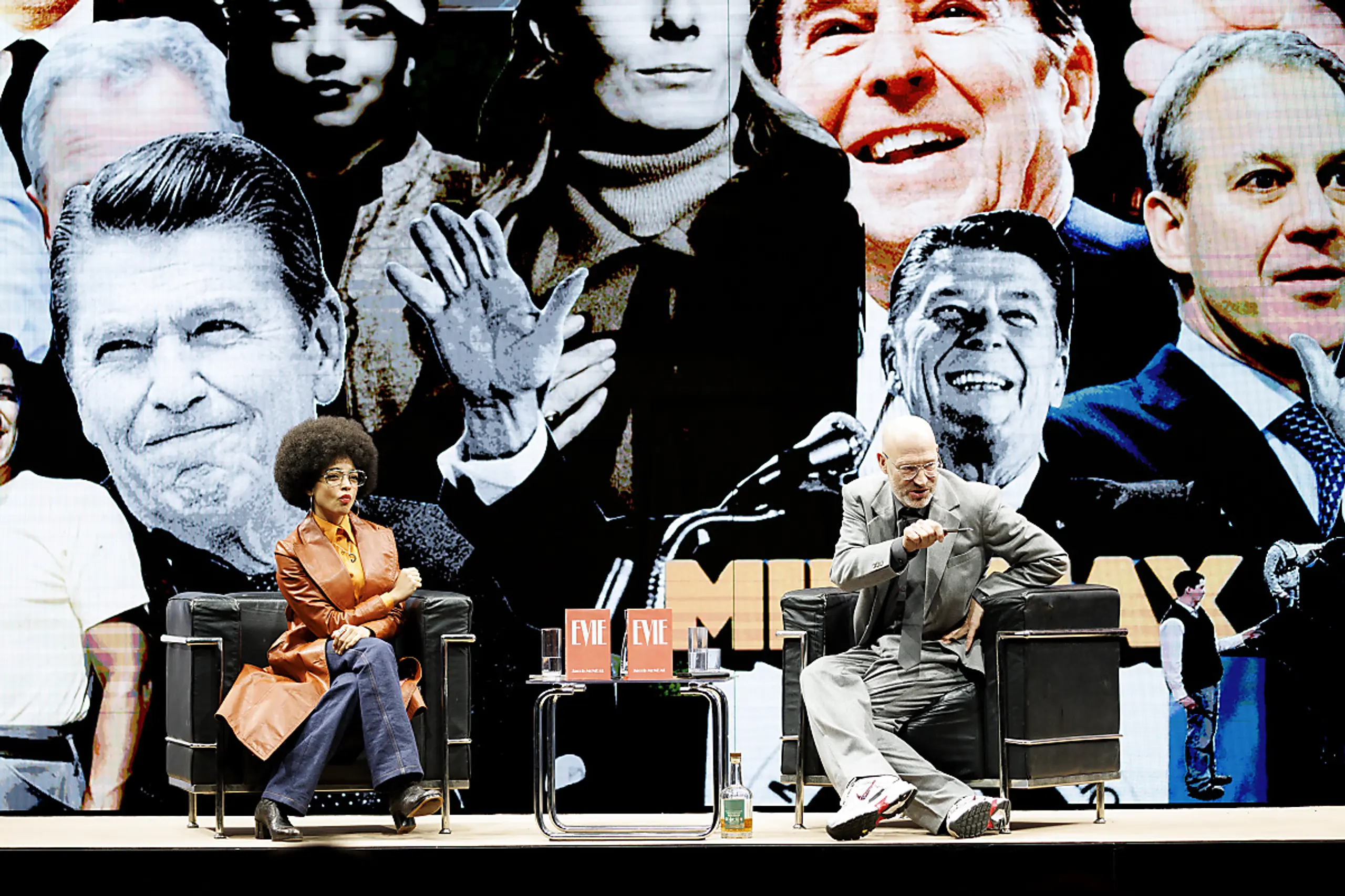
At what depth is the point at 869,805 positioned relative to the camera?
404cm

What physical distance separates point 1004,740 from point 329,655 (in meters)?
1.99

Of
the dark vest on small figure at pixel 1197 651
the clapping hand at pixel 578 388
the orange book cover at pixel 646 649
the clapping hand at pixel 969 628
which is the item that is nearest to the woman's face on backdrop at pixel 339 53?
the clapping hand at pixel 578 388

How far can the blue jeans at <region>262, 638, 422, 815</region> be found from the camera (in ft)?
13.9

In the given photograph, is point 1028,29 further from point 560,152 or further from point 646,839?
point 646,839

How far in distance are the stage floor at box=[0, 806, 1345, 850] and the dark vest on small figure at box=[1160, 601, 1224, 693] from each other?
21.0 inches

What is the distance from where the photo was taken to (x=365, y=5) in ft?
19.0

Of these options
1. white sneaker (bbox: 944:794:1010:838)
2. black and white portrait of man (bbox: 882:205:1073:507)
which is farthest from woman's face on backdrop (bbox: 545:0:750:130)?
white sneaker (bbox: 944:794:1010:838)

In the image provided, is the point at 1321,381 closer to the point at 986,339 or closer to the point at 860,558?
the point at 986,339

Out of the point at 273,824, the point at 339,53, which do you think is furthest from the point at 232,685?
the point at 339,53

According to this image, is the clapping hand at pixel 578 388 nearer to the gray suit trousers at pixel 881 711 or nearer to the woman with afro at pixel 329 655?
the woman with afro at pixel 329 655

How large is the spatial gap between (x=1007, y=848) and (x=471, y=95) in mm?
3463

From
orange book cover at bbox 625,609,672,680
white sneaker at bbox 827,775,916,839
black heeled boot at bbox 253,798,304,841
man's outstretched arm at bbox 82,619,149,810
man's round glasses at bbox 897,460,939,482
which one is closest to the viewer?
white sneaker at bbox 827,775,916,839

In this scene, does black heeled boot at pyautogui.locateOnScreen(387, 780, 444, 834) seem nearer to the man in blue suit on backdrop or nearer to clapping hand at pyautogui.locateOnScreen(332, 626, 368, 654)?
clapping hand at pyautogui.locateOnScreen(332, 626, 368, 654)

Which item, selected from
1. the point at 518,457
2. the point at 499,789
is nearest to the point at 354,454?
the point at 518,457
